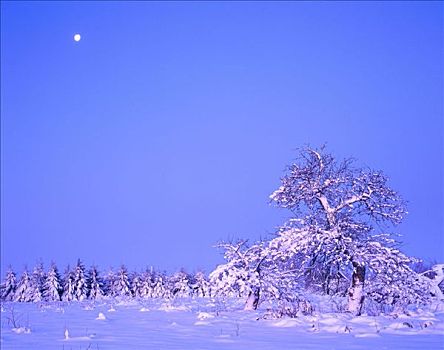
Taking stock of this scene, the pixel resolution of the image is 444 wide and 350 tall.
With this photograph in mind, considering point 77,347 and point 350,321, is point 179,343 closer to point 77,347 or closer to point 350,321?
point 77,347

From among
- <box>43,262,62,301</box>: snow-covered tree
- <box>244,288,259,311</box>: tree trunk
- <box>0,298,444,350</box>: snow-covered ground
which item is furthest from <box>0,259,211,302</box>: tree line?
<box>0,298,444,350</box>: snow-covered ground

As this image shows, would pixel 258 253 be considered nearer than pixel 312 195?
No

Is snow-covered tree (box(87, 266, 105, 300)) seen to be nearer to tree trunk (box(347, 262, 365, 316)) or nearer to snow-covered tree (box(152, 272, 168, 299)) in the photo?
snow-covered tree (box(152, 272, 168, 299))

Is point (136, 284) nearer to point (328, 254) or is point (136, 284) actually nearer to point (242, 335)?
point (328, 254)

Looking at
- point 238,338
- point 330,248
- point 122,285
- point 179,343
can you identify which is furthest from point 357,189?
point 122,285

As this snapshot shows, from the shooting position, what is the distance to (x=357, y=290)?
15.9 metres

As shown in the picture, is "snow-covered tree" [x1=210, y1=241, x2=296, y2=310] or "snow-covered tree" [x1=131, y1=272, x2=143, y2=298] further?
"snow-covered tree" [x1=131, y1=272, x2=143, y2=298]

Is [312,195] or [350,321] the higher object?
[312,195]

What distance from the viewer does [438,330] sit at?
10.7 meters

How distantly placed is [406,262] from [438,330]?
5.33 m

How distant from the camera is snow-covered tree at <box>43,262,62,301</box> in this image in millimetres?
60234

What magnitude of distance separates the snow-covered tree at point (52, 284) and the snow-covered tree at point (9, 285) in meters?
6.99

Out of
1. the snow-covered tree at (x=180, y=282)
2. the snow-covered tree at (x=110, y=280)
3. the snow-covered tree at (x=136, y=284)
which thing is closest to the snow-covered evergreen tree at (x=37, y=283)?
the snow-covered tree at (x=110, y=280)

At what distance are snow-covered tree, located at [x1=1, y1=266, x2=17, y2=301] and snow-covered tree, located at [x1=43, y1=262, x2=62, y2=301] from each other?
699 centimetres
